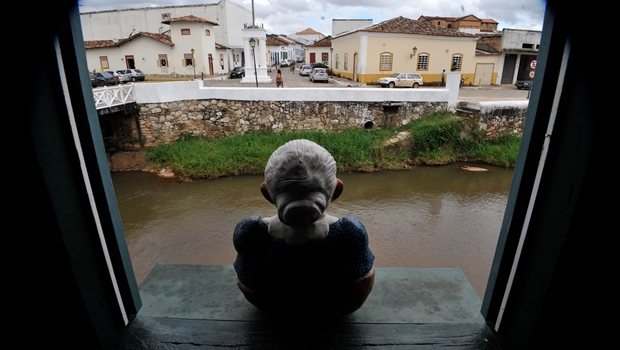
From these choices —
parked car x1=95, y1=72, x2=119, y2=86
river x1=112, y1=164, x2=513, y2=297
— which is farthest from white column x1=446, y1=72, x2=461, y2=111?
parked car x1=95, y1=72, x2=119, y2=86

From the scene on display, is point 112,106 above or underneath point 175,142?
above

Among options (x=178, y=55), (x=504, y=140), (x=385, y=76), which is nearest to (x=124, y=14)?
(x=178, y=55)

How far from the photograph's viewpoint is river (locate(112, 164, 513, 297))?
505 centimetres

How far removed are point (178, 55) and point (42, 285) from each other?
19190 millimetres

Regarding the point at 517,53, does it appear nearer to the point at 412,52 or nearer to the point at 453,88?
the point at 412,52

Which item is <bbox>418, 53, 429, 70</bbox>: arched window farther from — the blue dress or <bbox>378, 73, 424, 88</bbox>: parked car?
the blue dress

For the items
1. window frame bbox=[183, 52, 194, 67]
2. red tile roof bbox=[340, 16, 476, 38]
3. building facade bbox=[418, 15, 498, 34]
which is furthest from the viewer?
building facade bbox=[418, 15, 498, 34]

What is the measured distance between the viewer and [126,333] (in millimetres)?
1417

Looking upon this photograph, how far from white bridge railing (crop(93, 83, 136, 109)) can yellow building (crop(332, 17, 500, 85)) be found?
9.91m

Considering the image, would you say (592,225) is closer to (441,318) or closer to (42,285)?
(441,318)

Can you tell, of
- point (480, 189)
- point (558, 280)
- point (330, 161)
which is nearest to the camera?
point (558, 280)

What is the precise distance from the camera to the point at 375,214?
20.9 ft

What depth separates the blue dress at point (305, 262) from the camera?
1.28 metres

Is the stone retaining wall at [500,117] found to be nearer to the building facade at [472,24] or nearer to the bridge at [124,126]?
the bridge at [124,126]
